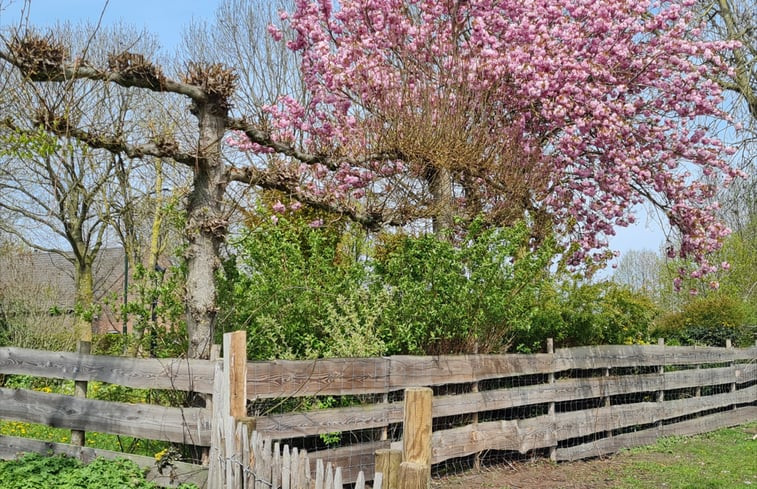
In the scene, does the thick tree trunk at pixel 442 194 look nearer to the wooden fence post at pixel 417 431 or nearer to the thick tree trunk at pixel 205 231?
the thick tree trunk at pixel 205 231

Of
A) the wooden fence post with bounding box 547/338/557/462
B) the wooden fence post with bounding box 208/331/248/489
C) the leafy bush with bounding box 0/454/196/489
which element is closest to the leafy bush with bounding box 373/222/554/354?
the wooden fence post with bounding box 547/338/557/462

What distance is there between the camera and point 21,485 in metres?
6.44

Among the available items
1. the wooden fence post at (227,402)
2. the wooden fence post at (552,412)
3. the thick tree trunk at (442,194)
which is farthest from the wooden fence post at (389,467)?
the thick tree trunk at (442,194)

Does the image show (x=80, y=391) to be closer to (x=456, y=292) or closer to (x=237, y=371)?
(x=237, y=371)

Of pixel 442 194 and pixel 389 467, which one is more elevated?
pixel 442 194

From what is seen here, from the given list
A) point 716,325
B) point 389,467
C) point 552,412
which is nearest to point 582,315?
point 552,412

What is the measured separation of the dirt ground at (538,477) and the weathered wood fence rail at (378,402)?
0.83 ft

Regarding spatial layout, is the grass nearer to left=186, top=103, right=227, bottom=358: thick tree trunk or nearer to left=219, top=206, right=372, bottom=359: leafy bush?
left=219, top=206, right=372, bottom=359: leafy bush

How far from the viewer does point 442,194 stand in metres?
10.6

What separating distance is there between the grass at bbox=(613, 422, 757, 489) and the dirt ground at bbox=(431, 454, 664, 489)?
0.21 metres

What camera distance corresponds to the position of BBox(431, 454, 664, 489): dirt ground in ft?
26.8

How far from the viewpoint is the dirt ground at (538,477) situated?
818 cm

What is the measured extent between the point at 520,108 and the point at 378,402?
22.8 feet

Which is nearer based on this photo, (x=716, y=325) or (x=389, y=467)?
(x=389, y=467)
